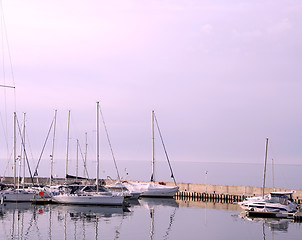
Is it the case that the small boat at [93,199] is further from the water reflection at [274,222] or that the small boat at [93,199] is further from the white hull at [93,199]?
the water reflection at [274,222]

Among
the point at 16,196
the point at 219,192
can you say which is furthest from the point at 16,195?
the point at 219,192

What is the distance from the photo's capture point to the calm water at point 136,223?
133ft

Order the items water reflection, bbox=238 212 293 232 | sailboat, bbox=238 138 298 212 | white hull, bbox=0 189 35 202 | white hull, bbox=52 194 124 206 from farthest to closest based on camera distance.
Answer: white hull, bbox=0 189 35 202
white hull, bbox=52 194 124 206
sailboat, bbox=238 138 298 212
water reflection, bbox=238 212 293 232

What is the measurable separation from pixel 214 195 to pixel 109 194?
50.0 feet

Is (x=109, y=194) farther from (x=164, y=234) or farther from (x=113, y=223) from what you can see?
(x=164, y=234)

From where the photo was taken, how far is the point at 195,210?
2210 inches

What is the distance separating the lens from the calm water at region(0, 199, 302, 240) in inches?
1594

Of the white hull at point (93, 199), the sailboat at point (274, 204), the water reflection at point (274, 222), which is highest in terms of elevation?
the sailboat at point (274, 204)

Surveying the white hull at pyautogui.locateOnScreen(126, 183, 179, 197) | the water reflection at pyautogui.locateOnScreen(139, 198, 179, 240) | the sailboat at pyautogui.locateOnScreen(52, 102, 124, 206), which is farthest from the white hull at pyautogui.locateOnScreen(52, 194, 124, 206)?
the white hull at pyautogui.locateOnScreen(126, 183, 179, 197)

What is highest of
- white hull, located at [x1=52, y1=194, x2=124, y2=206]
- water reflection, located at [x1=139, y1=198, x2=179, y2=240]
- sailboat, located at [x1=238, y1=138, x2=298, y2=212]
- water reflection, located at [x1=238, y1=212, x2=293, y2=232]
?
sailboat, located at [x1=238, y1=138, x2=298, y2=212]

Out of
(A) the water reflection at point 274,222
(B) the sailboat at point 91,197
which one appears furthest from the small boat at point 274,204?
(B) the sailboat at point 91,197

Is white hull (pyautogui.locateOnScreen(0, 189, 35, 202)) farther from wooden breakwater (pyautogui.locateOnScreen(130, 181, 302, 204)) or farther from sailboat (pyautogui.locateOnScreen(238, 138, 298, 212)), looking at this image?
sailboat (pyautogui.locateOnScreen(238, 138, 298, 212))

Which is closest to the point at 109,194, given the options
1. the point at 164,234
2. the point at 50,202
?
the point at 50,202

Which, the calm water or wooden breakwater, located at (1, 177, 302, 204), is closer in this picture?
the calm water
